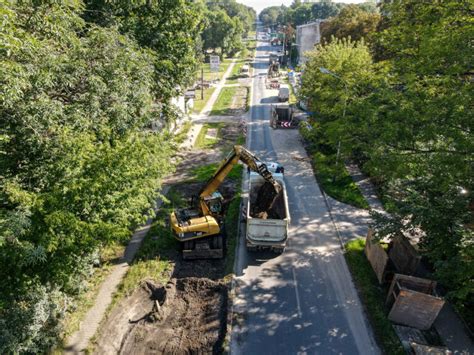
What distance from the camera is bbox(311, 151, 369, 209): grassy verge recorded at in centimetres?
1994

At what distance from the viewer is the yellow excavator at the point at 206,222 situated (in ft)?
47.5

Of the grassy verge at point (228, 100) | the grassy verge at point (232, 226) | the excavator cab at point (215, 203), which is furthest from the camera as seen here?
the grassy verge at point (228, 100)

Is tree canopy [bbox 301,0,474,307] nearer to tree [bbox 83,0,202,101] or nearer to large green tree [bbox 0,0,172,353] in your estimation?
large green tree [bbox 0,0,172,353]

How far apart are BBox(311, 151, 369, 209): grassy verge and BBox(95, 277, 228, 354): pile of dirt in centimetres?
1074

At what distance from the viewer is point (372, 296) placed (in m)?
12.7

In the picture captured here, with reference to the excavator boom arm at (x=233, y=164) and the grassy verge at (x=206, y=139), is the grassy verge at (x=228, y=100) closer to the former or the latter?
the grassy verge at (x=206, y=139)

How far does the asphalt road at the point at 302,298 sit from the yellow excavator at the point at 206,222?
4.72 ft

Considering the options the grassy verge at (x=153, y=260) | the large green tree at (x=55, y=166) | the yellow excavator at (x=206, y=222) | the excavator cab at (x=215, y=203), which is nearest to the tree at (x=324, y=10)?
the yellow excavator at (x=206, y=222)

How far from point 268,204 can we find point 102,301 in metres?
8.77

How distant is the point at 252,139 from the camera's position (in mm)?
30016

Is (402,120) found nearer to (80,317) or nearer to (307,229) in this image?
(307,229)

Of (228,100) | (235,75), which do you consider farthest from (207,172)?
(235,75)

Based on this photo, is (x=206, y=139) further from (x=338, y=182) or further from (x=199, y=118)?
(x=338, y=182)

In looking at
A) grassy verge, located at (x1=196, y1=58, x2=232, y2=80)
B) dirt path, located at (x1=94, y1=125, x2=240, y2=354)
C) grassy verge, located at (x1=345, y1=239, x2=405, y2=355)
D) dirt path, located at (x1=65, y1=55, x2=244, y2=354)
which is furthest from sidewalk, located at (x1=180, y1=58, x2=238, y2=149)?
grassy verge, located at (x1=345, y1=239, x2=405, y2=355)
